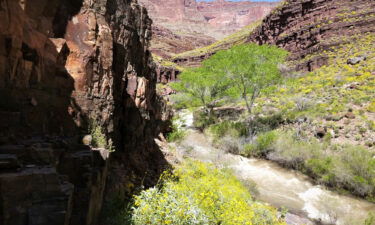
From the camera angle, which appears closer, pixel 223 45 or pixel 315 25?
pixel 315 25

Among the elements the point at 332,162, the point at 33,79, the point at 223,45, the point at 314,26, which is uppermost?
the point at 223,45

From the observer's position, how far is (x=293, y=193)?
10.1m

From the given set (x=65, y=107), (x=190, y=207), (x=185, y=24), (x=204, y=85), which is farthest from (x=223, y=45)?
(x=185, y=24)

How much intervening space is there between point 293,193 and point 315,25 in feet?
131

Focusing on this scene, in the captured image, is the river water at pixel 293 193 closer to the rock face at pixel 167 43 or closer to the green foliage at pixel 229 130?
the green foliage at pixel 229 130

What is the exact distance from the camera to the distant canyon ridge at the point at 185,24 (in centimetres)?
9683

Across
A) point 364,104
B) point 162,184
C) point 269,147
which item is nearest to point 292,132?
point 269,147

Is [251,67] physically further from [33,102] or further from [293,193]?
[33,102]

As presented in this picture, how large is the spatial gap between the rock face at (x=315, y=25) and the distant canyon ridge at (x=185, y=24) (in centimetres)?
4478

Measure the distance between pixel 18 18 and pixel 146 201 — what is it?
4.21 m

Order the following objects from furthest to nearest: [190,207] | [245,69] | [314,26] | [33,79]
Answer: [314,26] → [245,69] → [190,207] → [33,79]

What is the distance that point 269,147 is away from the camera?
13.8m

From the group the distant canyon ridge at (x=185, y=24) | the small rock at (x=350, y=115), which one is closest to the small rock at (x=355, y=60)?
the small rock at (x=350, y=115)

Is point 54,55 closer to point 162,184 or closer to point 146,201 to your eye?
point 146,201
